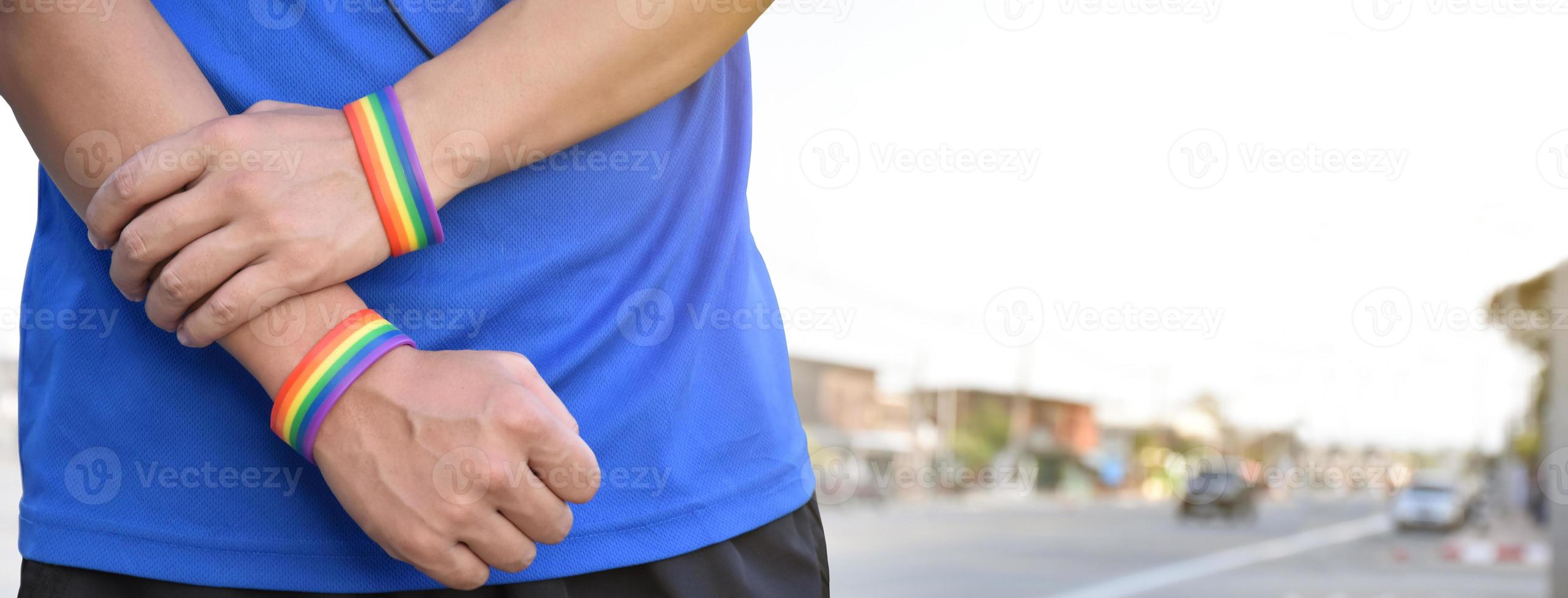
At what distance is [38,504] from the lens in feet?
2.64

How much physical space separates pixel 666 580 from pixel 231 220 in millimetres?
375

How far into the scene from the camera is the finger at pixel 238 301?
67cm

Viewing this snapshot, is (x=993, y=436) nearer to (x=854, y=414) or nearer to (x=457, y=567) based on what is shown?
(x=854, y=414)

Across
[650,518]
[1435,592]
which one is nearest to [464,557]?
[650,518]

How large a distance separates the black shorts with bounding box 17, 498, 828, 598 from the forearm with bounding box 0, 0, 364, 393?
19 cm

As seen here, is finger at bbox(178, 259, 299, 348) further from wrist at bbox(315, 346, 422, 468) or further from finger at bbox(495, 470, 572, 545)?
finger at bbox(495, 470, 572, 545)

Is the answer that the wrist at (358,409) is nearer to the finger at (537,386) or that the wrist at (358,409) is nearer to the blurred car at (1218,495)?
the finger at (537,386)

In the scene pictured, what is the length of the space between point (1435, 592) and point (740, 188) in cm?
1269

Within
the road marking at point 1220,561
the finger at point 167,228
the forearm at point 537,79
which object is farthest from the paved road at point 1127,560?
the finger at point 167,228

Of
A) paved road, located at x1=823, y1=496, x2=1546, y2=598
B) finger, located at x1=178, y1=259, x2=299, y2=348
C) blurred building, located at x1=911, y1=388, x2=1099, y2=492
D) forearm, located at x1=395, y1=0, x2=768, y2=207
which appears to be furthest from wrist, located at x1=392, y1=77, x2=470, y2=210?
blurred building, located at x1=911, y1=388, x2=1099, y2=492

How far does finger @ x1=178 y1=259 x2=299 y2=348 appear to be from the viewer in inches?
26.3

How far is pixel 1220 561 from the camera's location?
1521 centimetres

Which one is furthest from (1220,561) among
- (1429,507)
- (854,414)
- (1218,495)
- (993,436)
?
(854,414)

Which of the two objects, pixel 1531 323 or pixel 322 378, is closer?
pixel 322 378
